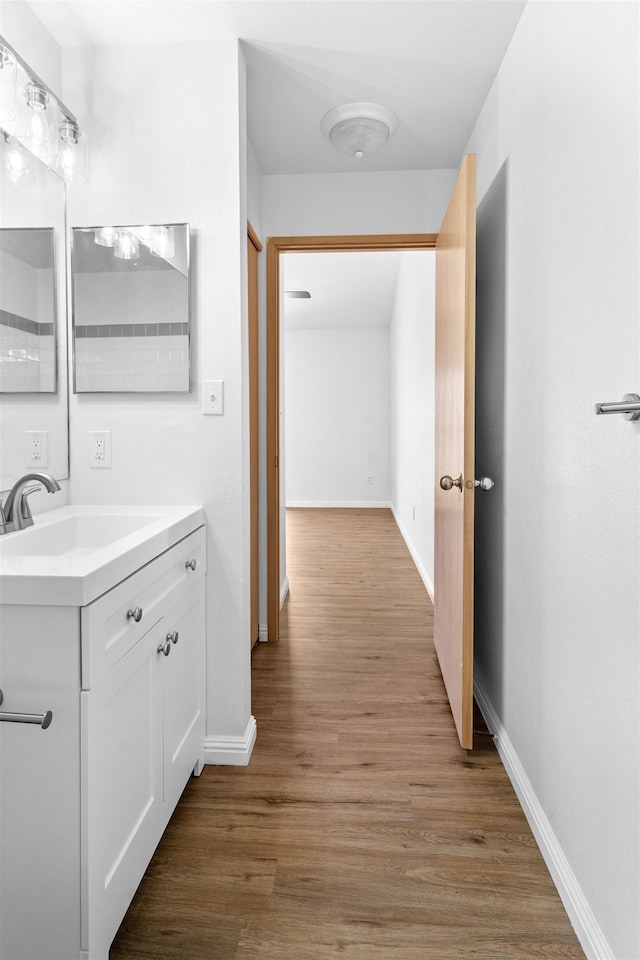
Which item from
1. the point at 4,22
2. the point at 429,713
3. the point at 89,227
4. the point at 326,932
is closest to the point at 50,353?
the point at 89,227

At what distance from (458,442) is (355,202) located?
1.60m

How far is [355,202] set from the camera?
302cm

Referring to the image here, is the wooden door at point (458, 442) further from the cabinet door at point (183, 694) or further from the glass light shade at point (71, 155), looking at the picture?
the glass light shade at point (71, 155)

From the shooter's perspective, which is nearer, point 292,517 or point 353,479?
point 292,517

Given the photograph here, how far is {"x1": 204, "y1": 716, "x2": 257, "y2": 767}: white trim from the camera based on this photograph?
6.46ft

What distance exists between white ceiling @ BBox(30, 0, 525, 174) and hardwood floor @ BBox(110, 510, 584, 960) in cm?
242

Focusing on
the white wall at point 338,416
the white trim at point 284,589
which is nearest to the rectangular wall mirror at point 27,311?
the white trim at point 284,589

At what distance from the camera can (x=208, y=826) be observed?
166 centimetres

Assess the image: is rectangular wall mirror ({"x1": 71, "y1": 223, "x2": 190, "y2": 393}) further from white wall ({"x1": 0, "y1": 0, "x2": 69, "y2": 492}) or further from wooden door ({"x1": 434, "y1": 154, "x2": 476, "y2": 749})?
wooden door ({"x1": 434, "y1": 154, "x2": 476, "y2": 749})

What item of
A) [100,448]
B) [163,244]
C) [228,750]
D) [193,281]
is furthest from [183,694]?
[163,244]

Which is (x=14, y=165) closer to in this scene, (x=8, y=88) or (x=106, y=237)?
(x=8, y=88)

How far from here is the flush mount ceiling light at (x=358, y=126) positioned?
7.91ft

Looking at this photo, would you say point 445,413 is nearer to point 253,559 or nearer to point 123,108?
point 253,559

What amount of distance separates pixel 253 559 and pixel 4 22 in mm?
2281
